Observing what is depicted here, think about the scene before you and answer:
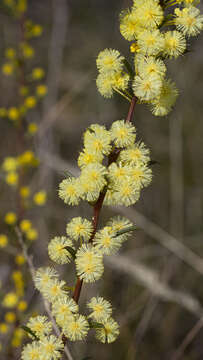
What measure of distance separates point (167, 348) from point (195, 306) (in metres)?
1.45

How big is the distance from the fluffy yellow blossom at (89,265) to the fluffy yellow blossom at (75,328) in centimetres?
14

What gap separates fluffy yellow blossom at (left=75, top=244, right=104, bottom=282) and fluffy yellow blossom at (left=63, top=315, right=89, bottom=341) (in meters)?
0.14

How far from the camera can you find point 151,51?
1.33 metres

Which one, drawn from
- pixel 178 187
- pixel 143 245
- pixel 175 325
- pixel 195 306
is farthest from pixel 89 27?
pixel 195 306

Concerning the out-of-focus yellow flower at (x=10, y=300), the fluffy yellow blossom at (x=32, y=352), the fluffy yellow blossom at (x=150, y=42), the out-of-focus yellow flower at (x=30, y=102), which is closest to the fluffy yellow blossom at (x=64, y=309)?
the fluffy yellow blossom at (x=32, y=352)

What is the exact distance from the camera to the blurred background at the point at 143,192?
3.35m

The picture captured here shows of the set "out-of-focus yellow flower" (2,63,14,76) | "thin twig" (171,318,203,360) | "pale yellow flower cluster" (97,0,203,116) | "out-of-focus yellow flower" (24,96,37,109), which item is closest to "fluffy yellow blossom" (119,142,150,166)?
"pale yellow flower cluster" (97,0,203,116)

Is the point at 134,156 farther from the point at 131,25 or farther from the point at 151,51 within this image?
the point at 131,25

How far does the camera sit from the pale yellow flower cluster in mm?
1320

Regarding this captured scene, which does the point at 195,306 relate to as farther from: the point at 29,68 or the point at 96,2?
the point at 96,2

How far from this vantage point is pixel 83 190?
1.33 metres

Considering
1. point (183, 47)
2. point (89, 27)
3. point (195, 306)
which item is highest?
point (89, 27)

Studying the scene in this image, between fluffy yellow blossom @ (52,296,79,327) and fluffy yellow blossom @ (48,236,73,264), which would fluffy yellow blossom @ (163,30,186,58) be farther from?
fluffy yellow blossom @ (52,296,79,327)

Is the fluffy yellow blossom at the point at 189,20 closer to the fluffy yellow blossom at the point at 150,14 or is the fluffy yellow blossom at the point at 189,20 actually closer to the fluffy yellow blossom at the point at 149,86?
the fluffy yellow blossom at the point at 150,14
